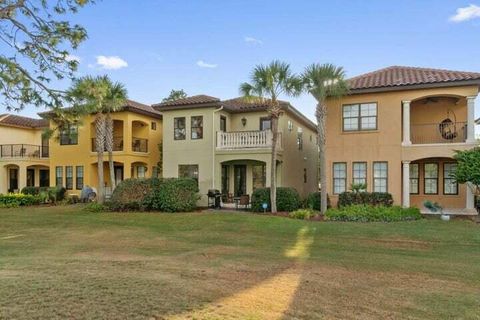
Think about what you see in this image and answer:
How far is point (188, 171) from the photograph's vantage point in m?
25.0

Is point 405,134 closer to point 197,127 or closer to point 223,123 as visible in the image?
point 223,123

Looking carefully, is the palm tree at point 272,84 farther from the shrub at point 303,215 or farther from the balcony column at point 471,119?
the balcony column at point 471,119

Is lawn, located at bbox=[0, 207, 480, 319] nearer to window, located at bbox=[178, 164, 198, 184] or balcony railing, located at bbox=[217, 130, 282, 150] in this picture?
balcony railing, located at bbox=[217, 130, 282, 150]

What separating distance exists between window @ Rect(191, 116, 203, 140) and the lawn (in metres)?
10.3

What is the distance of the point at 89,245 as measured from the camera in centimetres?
1139

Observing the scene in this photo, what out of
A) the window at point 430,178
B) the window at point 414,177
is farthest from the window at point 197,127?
the window at point 430,178

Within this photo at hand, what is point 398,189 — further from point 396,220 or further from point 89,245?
point 89,245

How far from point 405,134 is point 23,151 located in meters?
29.5

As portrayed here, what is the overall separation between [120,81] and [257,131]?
8608 millimetres

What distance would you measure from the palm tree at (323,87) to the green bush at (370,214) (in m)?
1.19

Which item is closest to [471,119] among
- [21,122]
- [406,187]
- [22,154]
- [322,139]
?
[406,187]

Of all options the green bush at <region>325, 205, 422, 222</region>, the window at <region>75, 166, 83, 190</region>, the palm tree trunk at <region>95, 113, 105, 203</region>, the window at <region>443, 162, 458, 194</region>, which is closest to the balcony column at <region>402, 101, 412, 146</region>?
the window at <region>443, 162, 458, 194</region>

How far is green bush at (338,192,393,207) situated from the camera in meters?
19.3

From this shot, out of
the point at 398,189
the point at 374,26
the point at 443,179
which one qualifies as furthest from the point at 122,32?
the point at 443,179
